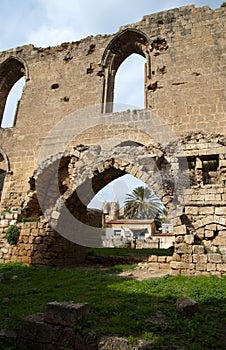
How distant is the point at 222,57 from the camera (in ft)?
37.6

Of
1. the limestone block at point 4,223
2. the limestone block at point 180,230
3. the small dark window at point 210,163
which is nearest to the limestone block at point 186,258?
the limestone block at point 180,230

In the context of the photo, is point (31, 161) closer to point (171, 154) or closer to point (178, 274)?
point (171, 154)

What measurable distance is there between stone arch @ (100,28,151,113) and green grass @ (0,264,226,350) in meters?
8.84

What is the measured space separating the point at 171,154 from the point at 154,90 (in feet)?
15.9

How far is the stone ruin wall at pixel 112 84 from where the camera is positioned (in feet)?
36.9

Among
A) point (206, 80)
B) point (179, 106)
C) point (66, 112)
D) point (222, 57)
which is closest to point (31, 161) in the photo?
point (66, 112)

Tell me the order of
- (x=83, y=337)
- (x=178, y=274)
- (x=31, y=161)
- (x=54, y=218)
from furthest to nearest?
1. (x=31, y=161)
2. (x=54, y=218)
3. (x=178, y=274)
4. (x=83, y=337)

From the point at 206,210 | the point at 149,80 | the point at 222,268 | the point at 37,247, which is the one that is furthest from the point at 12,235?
the point at 149,80

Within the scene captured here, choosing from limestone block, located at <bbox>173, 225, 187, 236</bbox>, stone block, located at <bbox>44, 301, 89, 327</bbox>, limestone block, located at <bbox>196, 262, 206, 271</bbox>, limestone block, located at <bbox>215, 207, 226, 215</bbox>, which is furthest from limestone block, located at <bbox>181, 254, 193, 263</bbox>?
stone block, located at <bbox>44, 301, 89, 327</bbox>

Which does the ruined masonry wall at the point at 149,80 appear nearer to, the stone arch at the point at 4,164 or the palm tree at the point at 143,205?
the stone arch at the point at 4,164

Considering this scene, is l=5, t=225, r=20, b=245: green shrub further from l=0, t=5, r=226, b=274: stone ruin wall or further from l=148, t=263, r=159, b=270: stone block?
l=148, t=263, r=159, b=270: stone block

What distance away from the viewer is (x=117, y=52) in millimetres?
13891

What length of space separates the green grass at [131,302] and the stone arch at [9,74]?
12519 mm

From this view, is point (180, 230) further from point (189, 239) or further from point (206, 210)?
point (206, 210)
